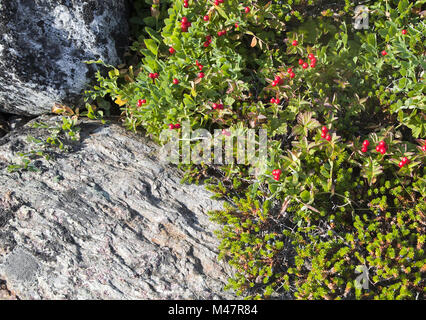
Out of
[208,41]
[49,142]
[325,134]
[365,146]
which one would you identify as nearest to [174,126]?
[208,41]

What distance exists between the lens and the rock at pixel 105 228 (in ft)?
9.69

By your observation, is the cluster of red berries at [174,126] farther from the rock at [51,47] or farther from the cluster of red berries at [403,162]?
the cluster of red berries at [403,162]

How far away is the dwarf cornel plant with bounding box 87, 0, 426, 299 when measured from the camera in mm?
3102

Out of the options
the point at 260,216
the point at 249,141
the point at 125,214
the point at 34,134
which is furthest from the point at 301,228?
the point at 34,134

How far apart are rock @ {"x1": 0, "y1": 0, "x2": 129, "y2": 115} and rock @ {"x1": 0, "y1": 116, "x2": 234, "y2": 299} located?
504mm

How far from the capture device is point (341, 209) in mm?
3262

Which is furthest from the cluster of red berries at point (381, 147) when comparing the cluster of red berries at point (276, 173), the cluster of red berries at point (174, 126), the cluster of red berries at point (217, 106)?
the cluster of red berries at point (174, 126)

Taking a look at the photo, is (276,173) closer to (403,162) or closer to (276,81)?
(276,81)

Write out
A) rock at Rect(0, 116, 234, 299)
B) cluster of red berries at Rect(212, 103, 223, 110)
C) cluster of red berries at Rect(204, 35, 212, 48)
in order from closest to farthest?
rock at Rect(0, 116, 234, 299) < cluster of red berries at Rect(212, 103, 223, 110) < cluster of red berries at Rect(204, 35, 212, 48)

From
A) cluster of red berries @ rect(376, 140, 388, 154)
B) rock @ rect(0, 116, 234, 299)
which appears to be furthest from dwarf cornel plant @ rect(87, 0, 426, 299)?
rock @ rect(0, 116, 234, 299)

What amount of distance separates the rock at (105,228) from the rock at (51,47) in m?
0.50

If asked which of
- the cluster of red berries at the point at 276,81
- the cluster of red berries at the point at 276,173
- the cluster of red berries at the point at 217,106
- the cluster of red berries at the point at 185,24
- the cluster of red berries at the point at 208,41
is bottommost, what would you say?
the cluster of red berries at the point at 276,173

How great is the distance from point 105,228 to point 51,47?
1962mm

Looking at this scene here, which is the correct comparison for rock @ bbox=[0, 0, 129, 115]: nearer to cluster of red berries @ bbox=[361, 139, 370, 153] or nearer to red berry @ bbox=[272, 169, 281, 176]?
red berry @ bbox=[272, 169, 281, 176]
